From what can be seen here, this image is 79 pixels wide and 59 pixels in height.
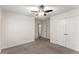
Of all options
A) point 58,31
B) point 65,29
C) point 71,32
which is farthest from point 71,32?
point 58,31

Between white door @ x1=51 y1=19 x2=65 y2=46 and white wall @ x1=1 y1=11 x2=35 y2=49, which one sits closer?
white wall @ x1=1 y1=11 x2=35 y2=49

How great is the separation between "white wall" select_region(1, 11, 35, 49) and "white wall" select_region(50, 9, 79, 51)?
164cm

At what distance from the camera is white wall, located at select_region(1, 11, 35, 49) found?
352 cm

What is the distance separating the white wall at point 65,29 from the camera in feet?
10.5

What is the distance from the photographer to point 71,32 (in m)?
3.46

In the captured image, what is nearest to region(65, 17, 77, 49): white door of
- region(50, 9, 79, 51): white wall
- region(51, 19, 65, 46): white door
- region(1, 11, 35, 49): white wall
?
region(50, 9, 79, 51): white wall

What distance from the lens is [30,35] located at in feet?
17.5

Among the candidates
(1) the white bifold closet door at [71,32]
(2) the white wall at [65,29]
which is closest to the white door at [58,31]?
(2) the white wall at [65,29]

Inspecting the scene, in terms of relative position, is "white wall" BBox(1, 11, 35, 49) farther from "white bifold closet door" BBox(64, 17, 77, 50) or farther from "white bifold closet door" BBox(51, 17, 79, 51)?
"white bifold closet door" BBox(64, 17, 77, 50)

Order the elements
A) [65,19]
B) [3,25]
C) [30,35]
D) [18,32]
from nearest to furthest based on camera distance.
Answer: [3,25]
[65,19]
[18,32]
[30,35]

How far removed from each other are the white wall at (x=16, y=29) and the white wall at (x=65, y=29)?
164cm

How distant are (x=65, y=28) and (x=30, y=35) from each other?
2569mm
